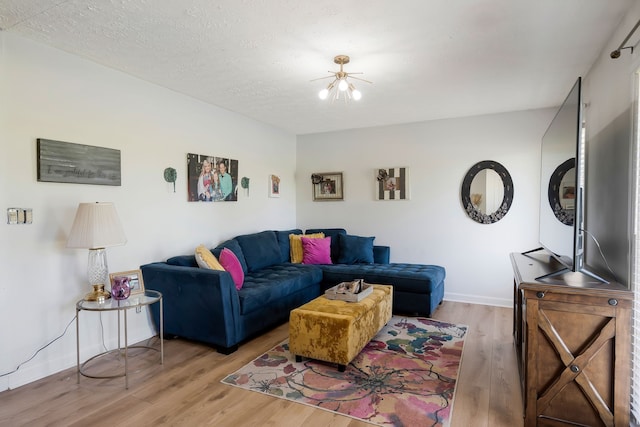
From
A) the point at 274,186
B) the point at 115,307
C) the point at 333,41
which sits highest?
the point at 333,41

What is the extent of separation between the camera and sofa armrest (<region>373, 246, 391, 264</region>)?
15.4ft

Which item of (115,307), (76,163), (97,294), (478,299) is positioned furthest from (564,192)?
(76,163)

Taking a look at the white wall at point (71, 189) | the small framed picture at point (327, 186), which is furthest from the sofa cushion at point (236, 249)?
the small framed picture at point (327, 186)

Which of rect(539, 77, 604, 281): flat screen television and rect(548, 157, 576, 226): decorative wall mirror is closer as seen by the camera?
rect(539, 77, 604, 281): flat screen television

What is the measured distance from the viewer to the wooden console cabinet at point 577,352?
1748 mm

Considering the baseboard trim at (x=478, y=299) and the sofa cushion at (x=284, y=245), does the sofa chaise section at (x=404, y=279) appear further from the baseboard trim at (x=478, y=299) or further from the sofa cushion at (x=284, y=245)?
the sofa cushion at (x=284, y=245)

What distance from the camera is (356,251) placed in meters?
4.64

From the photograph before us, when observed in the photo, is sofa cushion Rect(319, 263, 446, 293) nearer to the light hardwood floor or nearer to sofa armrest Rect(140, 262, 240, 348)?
the light hardwood floor

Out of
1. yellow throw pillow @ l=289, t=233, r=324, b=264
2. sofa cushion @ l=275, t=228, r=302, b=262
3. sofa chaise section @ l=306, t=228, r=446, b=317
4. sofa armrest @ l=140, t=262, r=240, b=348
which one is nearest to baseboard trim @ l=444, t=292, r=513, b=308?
sofa chaise section @ l=306, t=228, r=446, b=317

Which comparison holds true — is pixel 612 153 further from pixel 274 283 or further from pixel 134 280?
pixel 134 280

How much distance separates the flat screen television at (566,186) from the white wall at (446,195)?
56.3 inches

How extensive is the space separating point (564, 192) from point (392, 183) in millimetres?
2790

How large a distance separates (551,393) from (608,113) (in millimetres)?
1818

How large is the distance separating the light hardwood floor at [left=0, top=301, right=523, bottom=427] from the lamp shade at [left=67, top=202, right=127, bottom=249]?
0.99m
